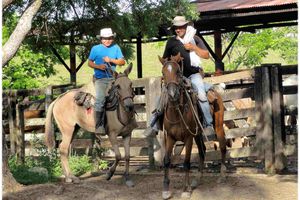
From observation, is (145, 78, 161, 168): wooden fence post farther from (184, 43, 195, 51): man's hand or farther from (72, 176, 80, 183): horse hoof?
(184, 43, 195, 51): man's hand

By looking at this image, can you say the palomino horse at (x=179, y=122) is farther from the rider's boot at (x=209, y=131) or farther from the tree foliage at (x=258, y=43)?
the tree foliage at (x=258, y=43)

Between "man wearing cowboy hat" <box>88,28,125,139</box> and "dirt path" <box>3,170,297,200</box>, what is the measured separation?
121 centimetres

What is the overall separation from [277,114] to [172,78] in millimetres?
2891

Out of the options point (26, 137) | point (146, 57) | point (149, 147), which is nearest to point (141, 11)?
point (26, 137)

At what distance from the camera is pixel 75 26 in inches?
739

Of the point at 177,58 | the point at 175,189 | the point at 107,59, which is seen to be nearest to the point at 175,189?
the point at 175,189

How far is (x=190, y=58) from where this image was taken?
30.1 feet

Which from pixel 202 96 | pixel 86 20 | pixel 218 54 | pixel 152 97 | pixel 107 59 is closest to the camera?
pixel 202 96

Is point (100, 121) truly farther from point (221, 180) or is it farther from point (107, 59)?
point (221, 180)

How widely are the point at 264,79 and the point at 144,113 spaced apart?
2.80m

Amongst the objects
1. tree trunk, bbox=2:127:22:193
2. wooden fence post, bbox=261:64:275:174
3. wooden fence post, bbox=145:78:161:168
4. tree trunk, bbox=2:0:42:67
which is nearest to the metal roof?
wooden fence post, bbox=145:78:161:168

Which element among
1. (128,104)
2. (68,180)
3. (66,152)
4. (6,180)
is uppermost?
(128,104)

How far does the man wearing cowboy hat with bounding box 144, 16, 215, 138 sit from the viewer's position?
907 centimetres

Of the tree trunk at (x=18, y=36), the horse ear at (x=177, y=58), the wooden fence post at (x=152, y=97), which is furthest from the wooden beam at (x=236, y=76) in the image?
the tree trunk at (x=18, y=36)
